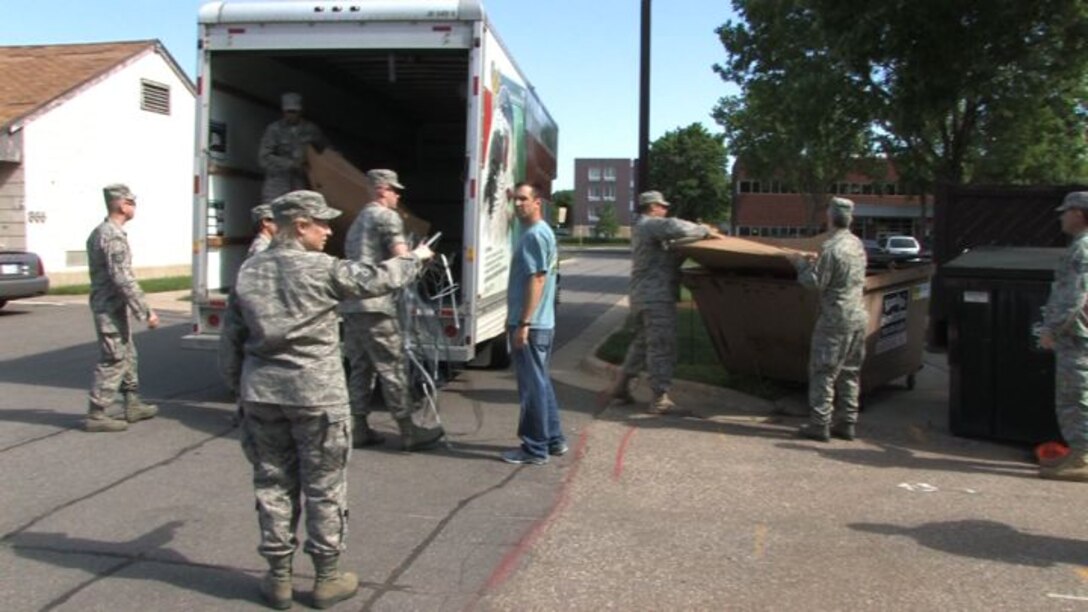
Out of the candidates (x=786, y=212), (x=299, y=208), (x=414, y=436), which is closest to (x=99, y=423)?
(x=414, y=436)

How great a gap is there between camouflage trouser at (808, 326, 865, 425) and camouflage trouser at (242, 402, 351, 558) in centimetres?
420

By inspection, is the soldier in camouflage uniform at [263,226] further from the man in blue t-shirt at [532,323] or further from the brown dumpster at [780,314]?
the brown dumpster at [780,314]

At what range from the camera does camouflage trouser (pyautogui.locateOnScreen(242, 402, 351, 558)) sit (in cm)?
381

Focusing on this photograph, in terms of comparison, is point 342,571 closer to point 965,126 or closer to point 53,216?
point 965,126

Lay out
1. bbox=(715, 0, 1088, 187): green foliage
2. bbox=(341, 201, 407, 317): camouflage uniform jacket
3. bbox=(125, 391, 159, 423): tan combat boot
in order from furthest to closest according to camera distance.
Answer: bbox=(715, 0, 1088, 187): green foliage, bbox=(125, 391, 159, 423): tan combat boot, bbox=(341, 201, 407, 317): camouflage uniform jacket

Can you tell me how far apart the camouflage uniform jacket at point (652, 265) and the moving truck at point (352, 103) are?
130cm

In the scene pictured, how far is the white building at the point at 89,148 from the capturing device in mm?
19547

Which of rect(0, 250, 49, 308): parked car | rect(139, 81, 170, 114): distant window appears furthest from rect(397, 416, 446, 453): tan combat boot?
rect(139, 81, 170, 114): distant window

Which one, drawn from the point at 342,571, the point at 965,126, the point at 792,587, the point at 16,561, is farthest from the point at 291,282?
the point at 965,126

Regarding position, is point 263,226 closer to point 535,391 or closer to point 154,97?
point 535,391

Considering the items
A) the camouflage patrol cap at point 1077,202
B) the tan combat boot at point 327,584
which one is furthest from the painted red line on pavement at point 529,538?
the camouflage patrol cap at point 1077,202

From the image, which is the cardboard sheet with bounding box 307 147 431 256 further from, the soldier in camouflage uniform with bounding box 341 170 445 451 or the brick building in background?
the brick building in background

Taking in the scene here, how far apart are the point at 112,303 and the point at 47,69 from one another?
18.6 m

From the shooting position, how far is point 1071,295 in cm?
596
